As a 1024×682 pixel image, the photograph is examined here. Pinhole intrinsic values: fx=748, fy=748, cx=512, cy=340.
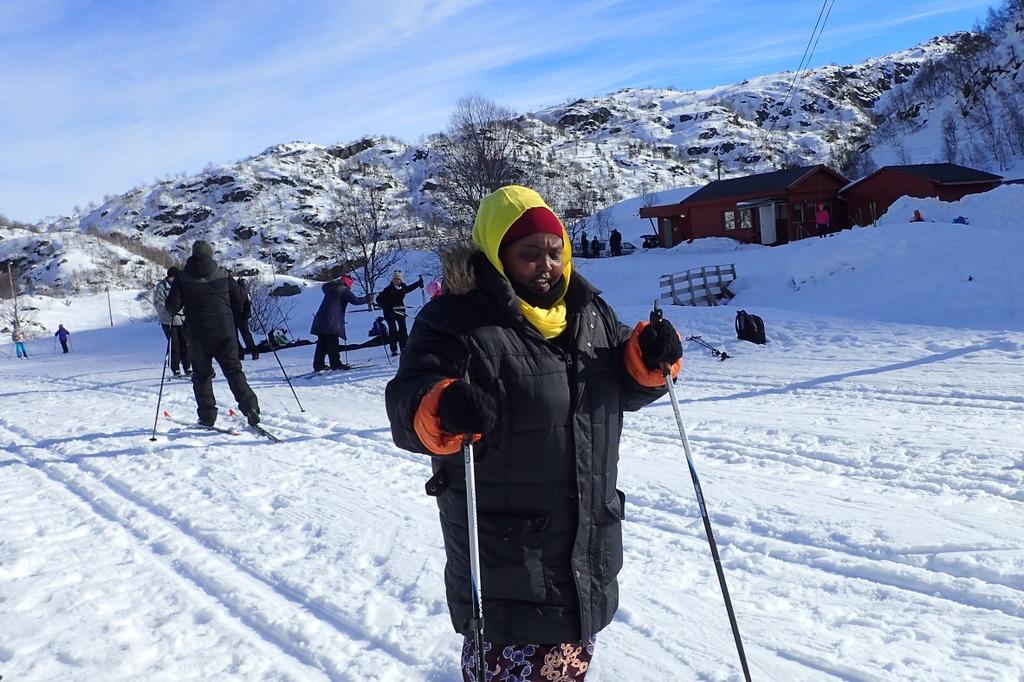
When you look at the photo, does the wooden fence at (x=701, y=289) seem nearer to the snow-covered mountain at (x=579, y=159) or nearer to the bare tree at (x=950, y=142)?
the snow-covered mountain at (x=579, y=159)

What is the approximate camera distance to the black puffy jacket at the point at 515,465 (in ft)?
6.45

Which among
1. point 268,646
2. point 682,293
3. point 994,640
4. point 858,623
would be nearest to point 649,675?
point 858,623

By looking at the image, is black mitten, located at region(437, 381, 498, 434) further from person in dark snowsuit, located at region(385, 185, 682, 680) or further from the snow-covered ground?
the snow-covered ground

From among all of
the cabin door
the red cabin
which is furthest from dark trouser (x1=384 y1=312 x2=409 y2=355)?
the red cabin

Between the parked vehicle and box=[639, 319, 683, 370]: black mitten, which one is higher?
the parked vehicle

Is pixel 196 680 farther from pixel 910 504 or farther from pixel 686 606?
pixel 910 504

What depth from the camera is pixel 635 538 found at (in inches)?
173

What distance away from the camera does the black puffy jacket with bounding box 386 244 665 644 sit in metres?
1.97

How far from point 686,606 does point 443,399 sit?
2.27 m

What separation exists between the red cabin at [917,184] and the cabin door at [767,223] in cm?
384

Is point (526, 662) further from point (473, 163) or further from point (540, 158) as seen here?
point (540, 158)

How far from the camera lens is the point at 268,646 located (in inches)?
132

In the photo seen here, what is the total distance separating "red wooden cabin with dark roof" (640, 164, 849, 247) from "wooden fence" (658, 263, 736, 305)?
14.9 m

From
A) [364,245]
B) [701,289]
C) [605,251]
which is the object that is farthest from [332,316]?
[605,251]
